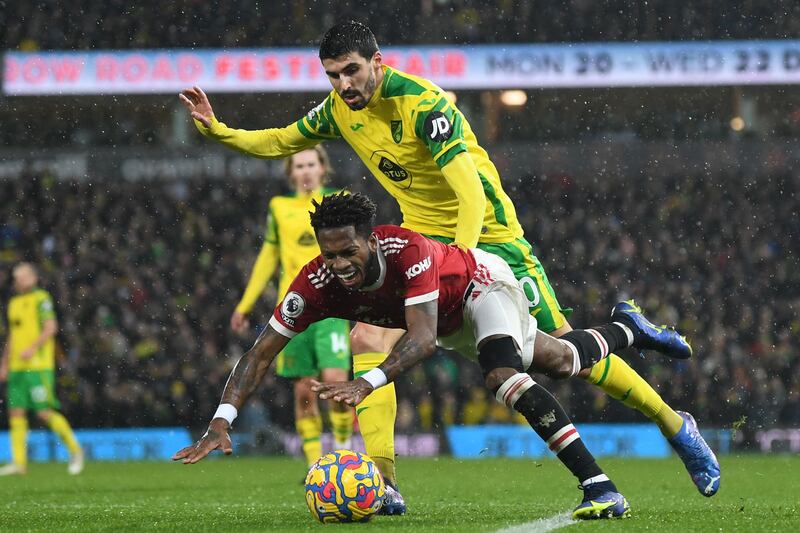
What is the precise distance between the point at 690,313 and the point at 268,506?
1269 cm

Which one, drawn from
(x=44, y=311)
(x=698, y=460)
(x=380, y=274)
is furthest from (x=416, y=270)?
(x=44, y=311)

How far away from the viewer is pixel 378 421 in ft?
18.7

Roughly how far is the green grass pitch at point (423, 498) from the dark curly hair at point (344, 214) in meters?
1.11

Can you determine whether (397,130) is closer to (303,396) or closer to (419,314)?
(419,314)

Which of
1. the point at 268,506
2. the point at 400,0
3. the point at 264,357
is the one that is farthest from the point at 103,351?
the point at 264,357

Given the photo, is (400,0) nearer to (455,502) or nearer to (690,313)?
(690,313)

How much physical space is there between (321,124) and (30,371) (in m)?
6.09

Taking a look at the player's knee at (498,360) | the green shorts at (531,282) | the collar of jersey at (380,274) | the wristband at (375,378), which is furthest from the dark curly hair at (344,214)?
the green shorts at (531,282)

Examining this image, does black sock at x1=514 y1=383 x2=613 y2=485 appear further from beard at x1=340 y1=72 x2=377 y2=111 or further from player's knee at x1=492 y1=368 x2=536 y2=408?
beard at x1=340 y1=72 x2=377 y2=111

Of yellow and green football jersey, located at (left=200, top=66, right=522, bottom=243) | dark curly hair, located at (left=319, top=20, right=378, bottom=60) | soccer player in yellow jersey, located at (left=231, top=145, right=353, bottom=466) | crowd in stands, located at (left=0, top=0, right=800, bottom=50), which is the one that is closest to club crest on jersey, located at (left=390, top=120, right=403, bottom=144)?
yellow and green football jersey, located at (left=200, top=66, right=522, bottom=243)

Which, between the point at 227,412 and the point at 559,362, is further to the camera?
the point at 559,362

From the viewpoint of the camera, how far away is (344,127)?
573 centimetres

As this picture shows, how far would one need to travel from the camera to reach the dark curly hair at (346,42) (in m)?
5.23

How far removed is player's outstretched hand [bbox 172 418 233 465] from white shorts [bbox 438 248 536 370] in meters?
1.07
